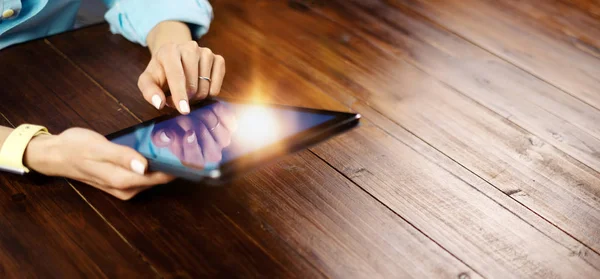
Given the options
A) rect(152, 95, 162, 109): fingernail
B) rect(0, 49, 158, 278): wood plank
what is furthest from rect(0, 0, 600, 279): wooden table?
rect(152, 95, 162, 109): fingernail

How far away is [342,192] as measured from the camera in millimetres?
888

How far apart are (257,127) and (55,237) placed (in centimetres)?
33

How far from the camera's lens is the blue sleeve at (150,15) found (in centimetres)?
117

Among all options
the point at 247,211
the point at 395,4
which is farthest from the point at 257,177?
the point at 395,4

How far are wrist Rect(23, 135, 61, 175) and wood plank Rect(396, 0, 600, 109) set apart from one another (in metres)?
0.95

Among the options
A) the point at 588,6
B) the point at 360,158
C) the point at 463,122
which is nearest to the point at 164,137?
the point at 360,158

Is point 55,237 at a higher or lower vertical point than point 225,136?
lower

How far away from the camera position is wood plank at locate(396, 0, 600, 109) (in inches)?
48.6

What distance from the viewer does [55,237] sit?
80 cm

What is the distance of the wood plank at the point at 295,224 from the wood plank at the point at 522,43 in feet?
2.00

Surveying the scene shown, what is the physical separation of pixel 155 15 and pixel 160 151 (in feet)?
1.53

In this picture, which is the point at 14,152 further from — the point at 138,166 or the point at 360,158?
the point at 360,158

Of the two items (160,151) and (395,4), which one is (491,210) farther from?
(395,4)

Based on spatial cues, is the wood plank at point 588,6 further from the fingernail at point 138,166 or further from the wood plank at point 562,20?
the fingernail at point 138,166
